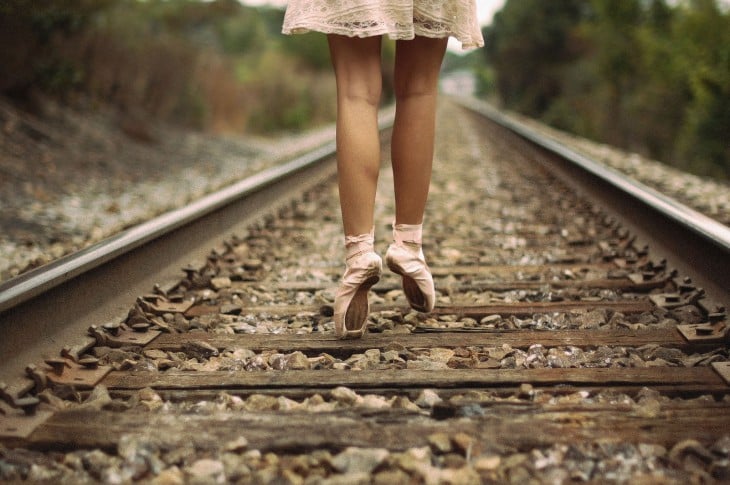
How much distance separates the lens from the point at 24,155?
625cm

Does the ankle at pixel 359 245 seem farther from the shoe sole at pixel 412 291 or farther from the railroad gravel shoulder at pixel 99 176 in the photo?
the railroad gravel shoulder at pixel 99 176

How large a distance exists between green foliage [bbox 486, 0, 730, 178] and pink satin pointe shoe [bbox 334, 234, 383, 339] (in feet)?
66.9

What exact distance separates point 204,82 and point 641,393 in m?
11.1

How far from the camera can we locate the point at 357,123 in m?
2.11

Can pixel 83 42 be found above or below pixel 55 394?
above

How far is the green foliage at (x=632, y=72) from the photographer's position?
21.2 meters

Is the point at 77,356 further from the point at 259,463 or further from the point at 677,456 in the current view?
the point at 677,456

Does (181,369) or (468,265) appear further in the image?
(468,265)

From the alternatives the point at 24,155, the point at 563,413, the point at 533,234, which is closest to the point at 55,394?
the point at 563,413

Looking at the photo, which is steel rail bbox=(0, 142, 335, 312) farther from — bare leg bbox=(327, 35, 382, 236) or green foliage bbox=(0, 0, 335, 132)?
green foliage bbox=(0, 0, 335, 132)

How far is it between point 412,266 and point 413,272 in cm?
2

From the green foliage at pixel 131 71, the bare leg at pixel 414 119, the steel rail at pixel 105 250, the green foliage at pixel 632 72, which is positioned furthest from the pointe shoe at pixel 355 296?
the green foliage at pixel 632 72

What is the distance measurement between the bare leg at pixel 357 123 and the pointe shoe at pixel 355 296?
0.09 m

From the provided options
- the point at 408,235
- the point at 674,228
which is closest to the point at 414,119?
the point at 408,235
